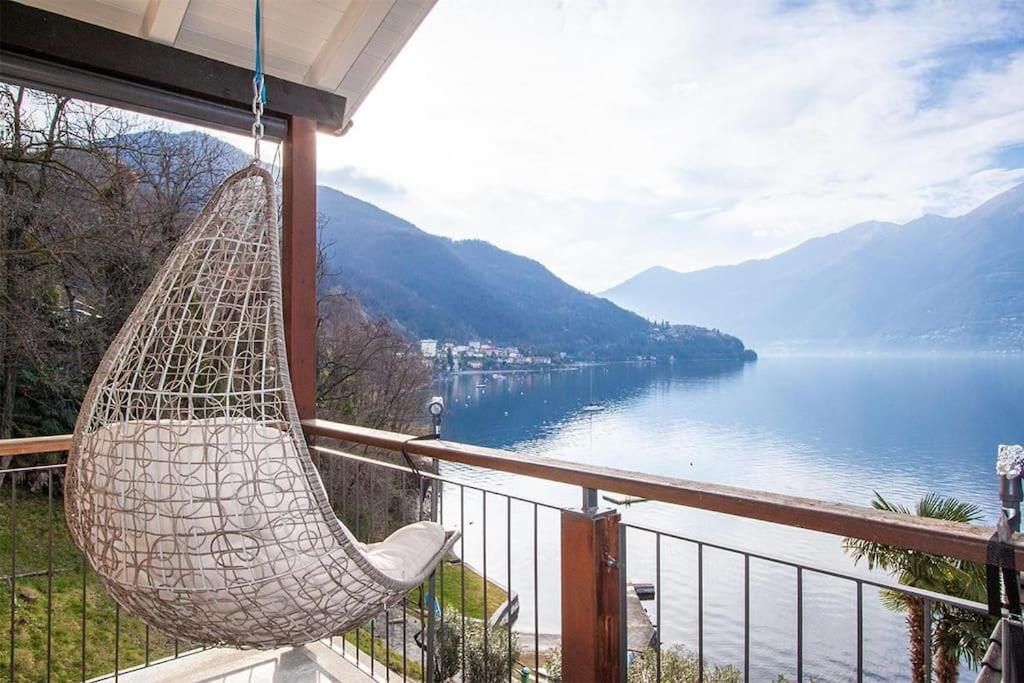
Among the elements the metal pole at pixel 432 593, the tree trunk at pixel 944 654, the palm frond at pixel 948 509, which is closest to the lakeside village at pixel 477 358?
the palm frond at pixel 948 509

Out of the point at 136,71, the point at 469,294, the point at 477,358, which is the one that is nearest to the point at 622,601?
the point at 136,71

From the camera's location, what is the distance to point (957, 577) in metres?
6.31

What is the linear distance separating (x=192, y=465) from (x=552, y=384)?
19579 millimetres

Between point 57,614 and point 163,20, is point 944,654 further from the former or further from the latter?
point 57,614

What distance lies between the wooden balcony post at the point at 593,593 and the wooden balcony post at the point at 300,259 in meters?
1.70

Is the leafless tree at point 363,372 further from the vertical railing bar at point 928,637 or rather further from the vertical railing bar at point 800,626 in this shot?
the vertical railing bar at point 928,637

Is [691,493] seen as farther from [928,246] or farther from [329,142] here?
[928,246]

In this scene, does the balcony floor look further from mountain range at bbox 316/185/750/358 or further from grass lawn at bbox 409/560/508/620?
mountain range at bbox 316/185/750/358

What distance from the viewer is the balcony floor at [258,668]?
229cm

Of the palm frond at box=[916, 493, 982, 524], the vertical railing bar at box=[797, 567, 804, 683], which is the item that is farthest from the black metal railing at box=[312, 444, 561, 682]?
the palm frond at box=[916, 493, 982, 524]

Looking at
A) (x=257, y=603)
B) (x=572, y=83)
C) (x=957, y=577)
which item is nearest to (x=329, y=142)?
(x=257, y=603)

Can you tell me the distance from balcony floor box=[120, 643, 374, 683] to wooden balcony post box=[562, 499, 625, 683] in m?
1.15

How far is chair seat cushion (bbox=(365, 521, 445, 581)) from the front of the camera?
5.12ft

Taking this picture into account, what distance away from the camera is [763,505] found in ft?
3.67
